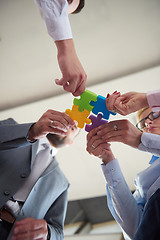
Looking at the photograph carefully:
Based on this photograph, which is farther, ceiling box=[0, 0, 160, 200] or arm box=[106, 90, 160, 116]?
ceiling box=[0, 0, 160, 200]

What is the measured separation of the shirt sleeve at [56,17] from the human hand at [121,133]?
373 mm

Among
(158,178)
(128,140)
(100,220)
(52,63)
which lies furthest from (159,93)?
(100,220)

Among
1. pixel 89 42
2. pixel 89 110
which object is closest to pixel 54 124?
pixel 89 110

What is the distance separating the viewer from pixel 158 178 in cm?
91

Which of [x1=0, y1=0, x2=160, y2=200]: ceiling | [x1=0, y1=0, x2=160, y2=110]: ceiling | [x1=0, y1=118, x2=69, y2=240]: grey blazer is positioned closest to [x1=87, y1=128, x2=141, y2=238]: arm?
[x1=0, y1=118, x2=69, y2=240]: grey blazer

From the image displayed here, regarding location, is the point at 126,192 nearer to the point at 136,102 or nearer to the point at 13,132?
the point at 136,102

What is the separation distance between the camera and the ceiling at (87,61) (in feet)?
5.04

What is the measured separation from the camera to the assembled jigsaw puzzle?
918 mm

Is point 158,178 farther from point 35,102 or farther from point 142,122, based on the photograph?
point 35,102

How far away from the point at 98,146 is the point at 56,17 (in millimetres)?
509

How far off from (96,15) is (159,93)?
38.9 inches

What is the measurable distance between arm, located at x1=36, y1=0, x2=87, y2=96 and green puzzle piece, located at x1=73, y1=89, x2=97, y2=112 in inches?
5.1

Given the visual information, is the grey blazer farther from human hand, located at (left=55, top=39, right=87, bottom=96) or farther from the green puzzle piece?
human hand, located at (left=55, top=39, right=87, bottom=96)

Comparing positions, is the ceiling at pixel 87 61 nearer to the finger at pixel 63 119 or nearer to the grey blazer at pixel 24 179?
the grey blazer at pixel 24 179
